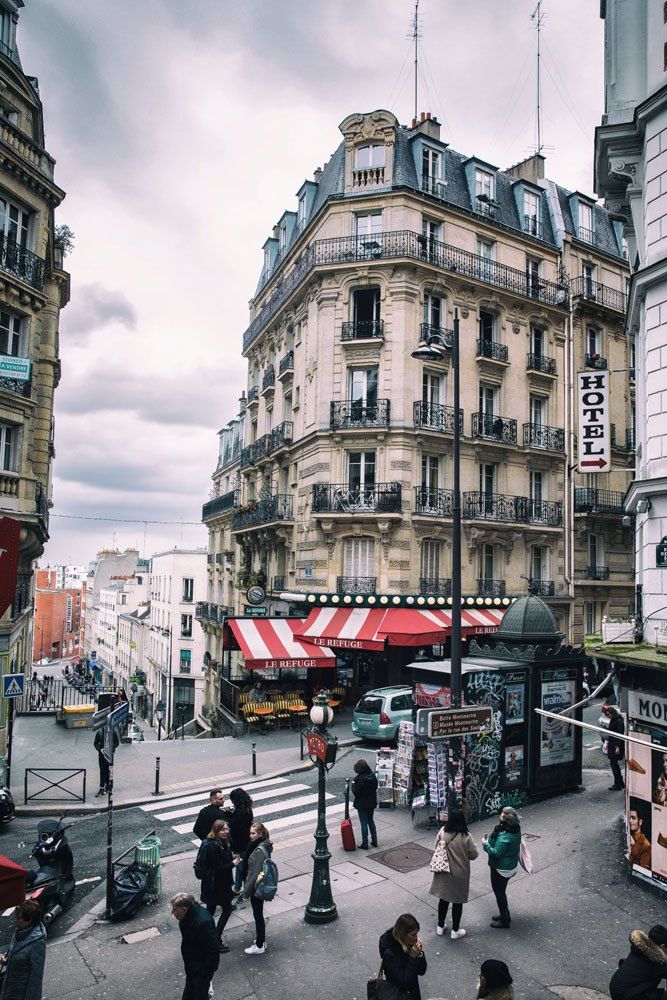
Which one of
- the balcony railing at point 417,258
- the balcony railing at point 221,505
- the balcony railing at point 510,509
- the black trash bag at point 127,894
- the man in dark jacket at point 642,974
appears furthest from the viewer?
the balcony railing at point 221,505

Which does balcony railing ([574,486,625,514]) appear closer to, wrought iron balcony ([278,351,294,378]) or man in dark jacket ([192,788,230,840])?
wrought iron balcony ([278,351,294,378])

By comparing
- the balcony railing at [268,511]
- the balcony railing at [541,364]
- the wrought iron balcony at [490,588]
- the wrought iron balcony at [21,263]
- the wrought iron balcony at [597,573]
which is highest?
the balcony railing at [541,364]

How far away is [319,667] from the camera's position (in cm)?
2517

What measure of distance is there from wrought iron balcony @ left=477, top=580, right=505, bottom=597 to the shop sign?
17.0 metres

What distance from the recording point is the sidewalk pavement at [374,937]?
24.7 ft

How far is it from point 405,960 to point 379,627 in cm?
1785

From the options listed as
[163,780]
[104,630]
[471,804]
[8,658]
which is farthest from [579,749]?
[104,630]

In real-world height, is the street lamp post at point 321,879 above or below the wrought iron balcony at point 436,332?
below

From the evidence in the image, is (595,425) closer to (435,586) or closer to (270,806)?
(270,806)

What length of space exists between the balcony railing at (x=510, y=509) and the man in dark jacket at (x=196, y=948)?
21.6m

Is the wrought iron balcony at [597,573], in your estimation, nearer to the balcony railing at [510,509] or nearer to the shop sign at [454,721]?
the balcony railing at [510,509]

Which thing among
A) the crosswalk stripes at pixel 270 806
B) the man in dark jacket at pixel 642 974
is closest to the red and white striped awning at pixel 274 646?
the crosswalk stripes at pixel 270 806

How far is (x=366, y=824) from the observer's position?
1162cm

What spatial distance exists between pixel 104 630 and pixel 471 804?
89.2m
